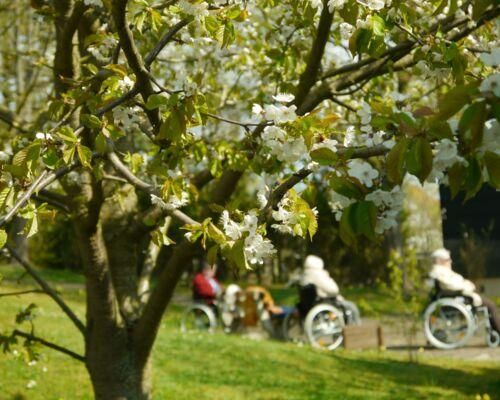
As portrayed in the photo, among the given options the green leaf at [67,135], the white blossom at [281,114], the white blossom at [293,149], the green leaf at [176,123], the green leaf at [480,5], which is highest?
the green leaf at [480,5]

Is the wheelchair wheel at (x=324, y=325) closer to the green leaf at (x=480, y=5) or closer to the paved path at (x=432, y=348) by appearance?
the paved path at (x=432, y=348)

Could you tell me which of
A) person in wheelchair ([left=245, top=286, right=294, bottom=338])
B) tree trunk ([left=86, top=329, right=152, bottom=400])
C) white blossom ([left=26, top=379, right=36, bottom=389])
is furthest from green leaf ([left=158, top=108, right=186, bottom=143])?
person in wheelchair ([left=245, top=286, right=294, bottom=338])

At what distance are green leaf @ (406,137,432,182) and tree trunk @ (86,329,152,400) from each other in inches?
109

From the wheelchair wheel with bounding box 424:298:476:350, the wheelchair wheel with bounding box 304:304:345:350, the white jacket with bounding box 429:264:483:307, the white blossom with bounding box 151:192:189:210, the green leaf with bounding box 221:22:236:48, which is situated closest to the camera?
the green leaf with bounding box 221:22:236:48

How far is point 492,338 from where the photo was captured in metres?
9.92

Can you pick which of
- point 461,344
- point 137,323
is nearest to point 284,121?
point 137,323

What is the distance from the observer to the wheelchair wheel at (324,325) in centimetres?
1011

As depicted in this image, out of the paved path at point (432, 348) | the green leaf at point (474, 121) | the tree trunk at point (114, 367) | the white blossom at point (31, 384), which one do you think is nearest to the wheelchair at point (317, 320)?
the paved path at point (432, 348)

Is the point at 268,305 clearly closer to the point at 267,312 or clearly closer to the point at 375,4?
the point at 267,312

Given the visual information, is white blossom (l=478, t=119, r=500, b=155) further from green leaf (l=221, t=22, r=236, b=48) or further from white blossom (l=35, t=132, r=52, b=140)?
white blossom (l=35, t=132, r=52, b=140)

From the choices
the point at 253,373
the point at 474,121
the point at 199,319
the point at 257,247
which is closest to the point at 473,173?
the point at 474,121

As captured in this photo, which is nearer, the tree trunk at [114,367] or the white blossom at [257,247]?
the white blossom at [257,247]

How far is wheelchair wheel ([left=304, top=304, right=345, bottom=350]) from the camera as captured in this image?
10.1 m

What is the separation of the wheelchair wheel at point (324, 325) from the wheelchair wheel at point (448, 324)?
1.26 m
